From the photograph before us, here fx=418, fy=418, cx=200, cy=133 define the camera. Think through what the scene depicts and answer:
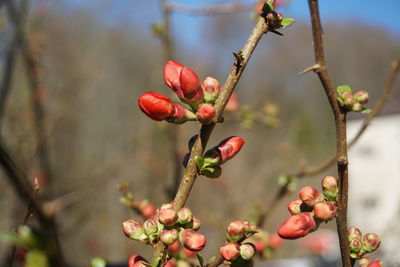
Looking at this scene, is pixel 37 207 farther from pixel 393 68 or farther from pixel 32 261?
pixel 393 68

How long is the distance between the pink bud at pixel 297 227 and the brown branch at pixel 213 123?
16 cm

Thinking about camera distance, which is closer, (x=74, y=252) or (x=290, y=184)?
(x=290, y=184)

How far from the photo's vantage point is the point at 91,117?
1223cm

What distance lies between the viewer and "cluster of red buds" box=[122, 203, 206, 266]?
64 cm

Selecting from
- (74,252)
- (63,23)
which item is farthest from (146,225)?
(63,23)

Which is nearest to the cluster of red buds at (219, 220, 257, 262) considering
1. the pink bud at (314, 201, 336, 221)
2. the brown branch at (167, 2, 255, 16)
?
the pink bud at (314, 201, 336, 221)

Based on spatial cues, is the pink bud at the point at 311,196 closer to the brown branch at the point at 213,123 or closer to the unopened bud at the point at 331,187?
the unopened bud at the point at 331,187

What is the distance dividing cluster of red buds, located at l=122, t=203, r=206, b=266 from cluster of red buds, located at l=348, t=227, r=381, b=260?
0.25 metres

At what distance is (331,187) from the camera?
0.66 m

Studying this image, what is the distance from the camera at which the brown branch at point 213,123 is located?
628 millimetres

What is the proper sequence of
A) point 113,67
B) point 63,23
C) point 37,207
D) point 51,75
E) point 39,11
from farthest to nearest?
1. point 113,67
2. point 63,23
3. point 51,75
4. point 39,11
5. point 37,207

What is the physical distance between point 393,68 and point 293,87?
23.8 m

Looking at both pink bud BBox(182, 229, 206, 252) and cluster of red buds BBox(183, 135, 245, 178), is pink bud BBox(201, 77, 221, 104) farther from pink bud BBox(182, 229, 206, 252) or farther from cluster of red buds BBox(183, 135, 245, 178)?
pink bud BBox(182, 229, 206, 252)

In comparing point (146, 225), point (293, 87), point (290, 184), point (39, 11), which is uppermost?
point (146, 225)
